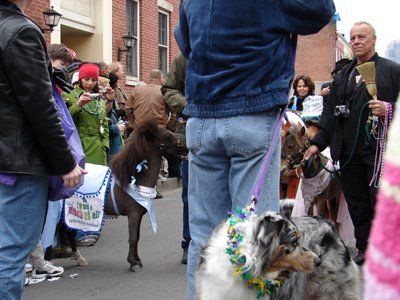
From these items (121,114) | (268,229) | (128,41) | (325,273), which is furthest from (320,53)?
(268,229)

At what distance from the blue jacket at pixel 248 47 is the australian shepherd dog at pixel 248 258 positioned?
574 millimetres

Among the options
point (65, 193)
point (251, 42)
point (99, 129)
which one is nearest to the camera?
point (251, 42)

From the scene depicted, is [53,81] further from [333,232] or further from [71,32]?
[71,32]

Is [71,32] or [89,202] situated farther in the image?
[71,32]

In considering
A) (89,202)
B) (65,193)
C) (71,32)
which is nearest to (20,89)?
(65,193)

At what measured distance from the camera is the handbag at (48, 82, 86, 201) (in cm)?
267

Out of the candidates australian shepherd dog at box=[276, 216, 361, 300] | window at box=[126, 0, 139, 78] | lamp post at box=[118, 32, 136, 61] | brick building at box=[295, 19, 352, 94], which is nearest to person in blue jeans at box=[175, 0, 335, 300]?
australian shepherd dog at box=[276, 216, 361, 300]

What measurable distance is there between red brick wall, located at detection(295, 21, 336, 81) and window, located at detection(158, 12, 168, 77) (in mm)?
31472

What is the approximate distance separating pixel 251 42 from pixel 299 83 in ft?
19.6

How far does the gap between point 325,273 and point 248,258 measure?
4.25 feet

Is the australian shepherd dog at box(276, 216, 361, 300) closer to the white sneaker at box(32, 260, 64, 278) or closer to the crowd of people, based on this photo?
the crowd of people

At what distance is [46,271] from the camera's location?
14.4 feet

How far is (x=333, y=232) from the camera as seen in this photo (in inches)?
124

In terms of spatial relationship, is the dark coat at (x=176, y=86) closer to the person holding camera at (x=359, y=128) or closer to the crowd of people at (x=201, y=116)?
the person holding camera at (x=359, y=128)
